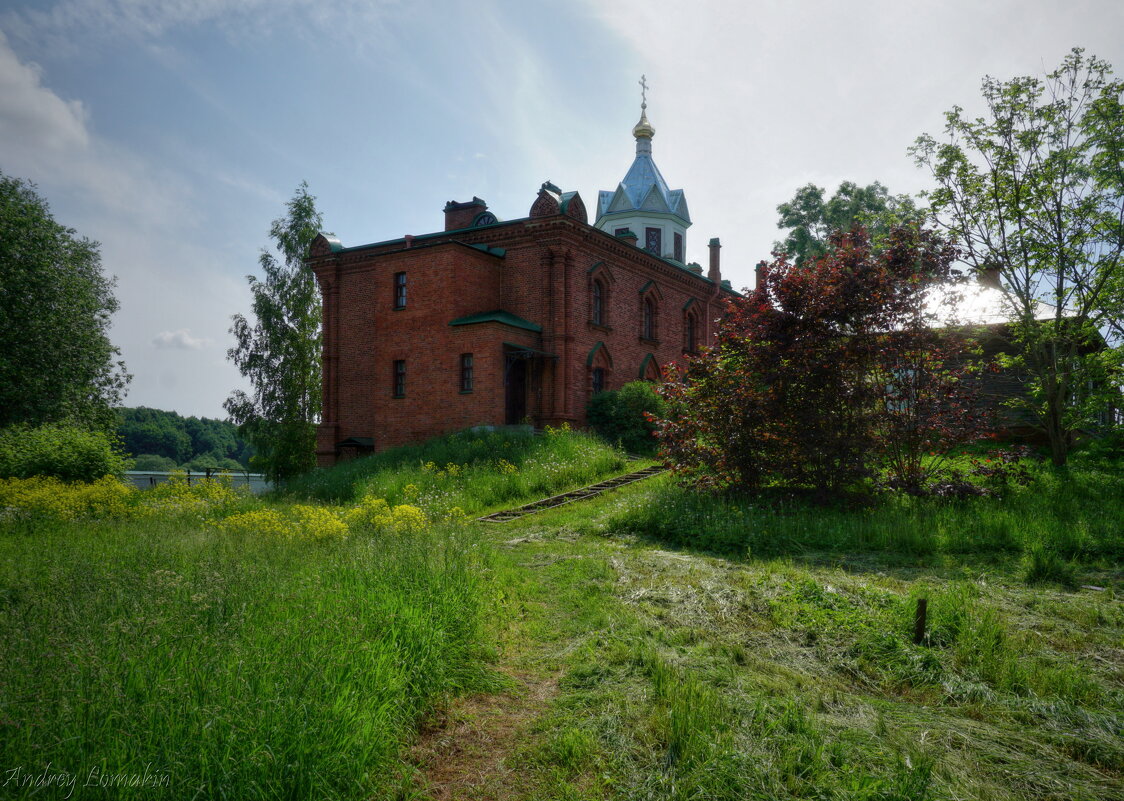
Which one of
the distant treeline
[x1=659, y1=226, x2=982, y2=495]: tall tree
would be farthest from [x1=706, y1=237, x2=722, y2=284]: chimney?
the distant treeline

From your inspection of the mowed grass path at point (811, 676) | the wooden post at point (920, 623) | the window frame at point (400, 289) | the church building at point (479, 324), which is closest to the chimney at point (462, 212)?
the church building at point (479, 324)

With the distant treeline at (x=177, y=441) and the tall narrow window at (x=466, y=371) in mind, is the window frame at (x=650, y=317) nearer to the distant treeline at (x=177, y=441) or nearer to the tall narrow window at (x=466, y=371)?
the tall narrow window at (x=466, y=371)

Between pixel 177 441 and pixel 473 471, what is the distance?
68474mm

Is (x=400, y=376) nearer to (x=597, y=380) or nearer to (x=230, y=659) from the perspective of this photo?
(x=597, y=380)

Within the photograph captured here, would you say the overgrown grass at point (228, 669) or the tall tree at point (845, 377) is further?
the tall tree at point (845, 377)

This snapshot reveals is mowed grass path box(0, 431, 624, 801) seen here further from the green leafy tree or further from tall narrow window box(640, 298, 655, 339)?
the green leafy tree

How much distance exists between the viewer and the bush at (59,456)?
1393 cm

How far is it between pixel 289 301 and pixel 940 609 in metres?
29.9

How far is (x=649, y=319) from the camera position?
1067 inches

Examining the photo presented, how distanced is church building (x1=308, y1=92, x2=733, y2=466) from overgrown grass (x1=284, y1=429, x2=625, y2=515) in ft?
7.51

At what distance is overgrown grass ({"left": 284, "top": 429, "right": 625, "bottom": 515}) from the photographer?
1447 cm

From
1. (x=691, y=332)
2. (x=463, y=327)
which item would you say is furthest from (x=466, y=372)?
(x=691, y=332)

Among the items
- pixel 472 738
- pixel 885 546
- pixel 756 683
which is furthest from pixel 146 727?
pixel 885 546

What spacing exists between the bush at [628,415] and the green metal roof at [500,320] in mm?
3375
